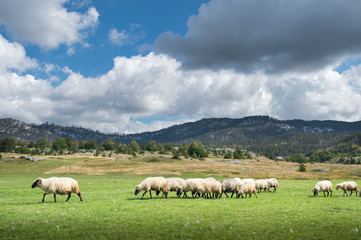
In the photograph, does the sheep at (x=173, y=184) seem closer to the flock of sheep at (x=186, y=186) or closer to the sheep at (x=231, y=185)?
the flock of sheep at (x=186, y=186)

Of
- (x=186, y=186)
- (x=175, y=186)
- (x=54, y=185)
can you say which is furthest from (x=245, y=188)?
(x=54, y=185)

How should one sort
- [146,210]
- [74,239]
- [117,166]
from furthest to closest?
[117,166]
[146,210]
[74,239]

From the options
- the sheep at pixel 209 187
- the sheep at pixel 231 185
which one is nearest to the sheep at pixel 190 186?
the sheep at pixel 209 187

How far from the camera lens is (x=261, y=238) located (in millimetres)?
12523

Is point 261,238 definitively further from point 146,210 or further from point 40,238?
point 40,238

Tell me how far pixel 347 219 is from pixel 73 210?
20.9 metres

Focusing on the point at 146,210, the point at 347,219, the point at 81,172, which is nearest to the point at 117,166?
the point at 81,172

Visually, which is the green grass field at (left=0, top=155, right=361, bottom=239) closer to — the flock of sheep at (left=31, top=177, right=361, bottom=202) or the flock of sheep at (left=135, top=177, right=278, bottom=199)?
the flock of sheep at (left=31, top=177, right=361, bottom=202)

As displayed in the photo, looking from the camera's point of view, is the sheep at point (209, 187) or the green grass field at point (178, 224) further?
the sheep at point (209, 187)

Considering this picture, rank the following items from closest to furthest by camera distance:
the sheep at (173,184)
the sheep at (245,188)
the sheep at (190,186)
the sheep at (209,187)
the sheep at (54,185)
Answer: the sheep at (54,185), the sheep at (209,187), the sheep at (190,186), the sheep at (245,188), the sheep at (173,184)

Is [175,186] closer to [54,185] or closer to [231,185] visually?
[231,185]

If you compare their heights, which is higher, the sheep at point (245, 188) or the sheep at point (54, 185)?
the sheep at point (54, 185)

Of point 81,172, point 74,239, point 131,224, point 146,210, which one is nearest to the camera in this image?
point 74,239

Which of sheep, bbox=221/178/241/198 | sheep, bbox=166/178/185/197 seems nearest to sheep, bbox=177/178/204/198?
sheep, bbox=166/178/185/197
